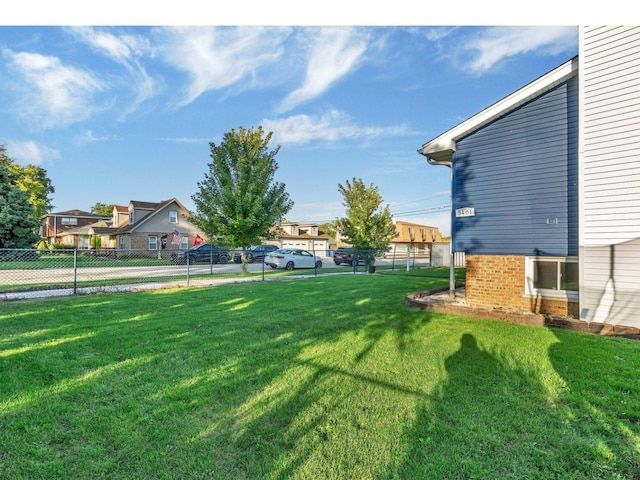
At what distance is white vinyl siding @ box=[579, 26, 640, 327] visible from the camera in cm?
508

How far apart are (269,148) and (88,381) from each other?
47.9 feet

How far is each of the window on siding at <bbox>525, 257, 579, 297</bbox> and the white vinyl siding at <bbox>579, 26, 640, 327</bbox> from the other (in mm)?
565

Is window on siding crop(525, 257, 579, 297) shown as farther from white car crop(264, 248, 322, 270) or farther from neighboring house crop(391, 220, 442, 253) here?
neighboring house crop(391, 220, 442, 253)

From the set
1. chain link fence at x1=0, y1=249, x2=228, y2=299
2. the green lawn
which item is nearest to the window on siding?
the green lawn

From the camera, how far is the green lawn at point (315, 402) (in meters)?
2.09

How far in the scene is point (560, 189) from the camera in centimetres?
602

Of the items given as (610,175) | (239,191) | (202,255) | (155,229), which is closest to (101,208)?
(155,229)

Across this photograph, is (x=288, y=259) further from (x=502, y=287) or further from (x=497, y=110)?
(x=497, y=110)

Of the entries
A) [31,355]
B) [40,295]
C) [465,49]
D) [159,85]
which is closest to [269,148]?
[159,85]

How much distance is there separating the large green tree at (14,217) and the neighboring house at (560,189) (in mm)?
26184

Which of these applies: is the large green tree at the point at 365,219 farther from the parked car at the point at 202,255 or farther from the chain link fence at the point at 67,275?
the parked car at the point at 202,255

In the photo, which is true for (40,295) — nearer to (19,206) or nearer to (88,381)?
(88,381)

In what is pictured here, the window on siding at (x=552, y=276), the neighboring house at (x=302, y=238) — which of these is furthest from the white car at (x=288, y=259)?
the neighboring house at (x=302, y=238)

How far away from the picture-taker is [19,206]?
21891mm
